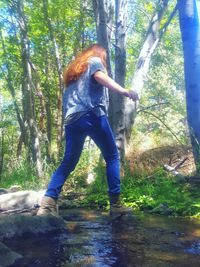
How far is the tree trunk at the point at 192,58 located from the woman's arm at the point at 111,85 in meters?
2.56

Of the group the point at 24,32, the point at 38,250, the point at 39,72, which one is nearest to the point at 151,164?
the point at 38,250

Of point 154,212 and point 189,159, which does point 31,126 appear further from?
point 154,212

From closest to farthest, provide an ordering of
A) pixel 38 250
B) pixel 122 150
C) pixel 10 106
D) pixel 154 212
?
pixel 38 250 < pixel 154 212 < pixel 122 150 < pixel 10 106

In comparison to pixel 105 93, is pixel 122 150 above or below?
below

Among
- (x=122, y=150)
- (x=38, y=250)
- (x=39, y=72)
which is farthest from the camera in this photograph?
(x=39, y=72)

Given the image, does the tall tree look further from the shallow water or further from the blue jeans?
the shallow water

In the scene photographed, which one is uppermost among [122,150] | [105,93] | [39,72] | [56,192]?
[39,72]

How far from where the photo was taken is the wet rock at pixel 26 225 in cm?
311

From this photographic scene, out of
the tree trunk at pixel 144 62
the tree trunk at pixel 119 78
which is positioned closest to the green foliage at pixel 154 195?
the tree trunk at pixel 119 78

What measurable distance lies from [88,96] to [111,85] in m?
0.32

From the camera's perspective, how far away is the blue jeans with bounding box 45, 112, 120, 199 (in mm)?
3953

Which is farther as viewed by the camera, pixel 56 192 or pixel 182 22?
pixel 182 22

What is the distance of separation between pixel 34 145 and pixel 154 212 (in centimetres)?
717

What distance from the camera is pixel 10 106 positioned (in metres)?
18.2
